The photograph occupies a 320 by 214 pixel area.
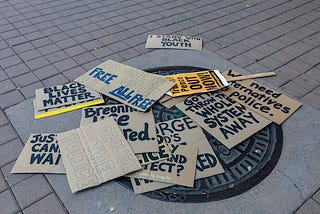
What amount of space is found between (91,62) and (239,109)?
1664mm

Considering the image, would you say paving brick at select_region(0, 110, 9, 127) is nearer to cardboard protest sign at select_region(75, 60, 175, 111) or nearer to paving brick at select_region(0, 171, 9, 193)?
paving brick at select_region(0, 171, 9, 193)

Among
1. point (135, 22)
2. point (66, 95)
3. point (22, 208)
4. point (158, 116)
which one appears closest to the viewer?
point (22, 208)

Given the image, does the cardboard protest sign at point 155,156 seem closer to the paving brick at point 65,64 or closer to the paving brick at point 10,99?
the paving brick at point 10,99

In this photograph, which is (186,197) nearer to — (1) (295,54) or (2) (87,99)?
(2) (87,99)

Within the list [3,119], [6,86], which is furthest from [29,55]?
[3,119]

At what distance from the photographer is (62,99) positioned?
2.63m

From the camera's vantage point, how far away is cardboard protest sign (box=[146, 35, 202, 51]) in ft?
11.2

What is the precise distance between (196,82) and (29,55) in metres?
1.95

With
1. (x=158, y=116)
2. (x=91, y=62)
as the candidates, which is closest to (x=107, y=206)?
(x=158, y=116)

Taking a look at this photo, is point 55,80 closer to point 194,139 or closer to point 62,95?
point 62,95

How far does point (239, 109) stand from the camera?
2.51 meters

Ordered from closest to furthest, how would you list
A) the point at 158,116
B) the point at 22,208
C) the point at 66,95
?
1. the point at 22,208
2. the point at 158,116
3. the point at 66,95

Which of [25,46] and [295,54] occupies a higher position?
[295,54]

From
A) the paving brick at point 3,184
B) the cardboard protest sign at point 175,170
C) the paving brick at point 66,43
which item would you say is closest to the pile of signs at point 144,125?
the cardboard protest sign at point 175,170
